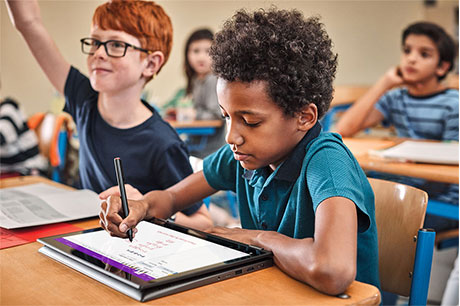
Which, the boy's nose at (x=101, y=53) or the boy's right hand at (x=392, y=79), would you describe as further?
the boy's right hand at (x=392, y=79)

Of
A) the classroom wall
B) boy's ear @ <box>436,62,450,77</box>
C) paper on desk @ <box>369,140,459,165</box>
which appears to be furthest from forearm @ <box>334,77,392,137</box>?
the classroom wall

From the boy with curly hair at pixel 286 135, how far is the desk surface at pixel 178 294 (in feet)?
0.21

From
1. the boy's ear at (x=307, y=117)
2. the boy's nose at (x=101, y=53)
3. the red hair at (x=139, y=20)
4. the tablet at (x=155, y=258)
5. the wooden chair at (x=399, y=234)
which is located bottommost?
the wooden chair at (x=399, y=234)

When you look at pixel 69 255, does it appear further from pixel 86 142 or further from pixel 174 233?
pixel 86 142

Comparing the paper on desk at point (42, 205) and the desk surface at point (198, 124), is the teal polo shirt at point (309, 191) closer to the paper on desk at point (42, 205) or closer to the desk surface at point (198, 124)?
the paper on desk at point (42, 205)

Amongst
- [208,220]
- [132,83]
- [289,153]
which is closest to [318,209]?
[289,153]

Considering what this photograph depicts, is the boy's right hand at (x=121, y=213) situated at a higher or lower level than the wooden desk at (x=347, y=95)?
lower

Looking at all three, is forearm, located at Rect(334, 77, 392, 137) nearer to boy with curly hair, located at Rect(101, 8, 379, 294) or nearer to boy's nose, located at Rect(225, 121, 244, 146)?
boy with curly hair, located at Rect(101, 8, 379, 294)

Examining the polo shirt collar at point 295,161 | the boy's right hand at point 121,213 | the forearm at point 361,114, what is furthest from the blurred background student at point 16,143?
the polo shirt collar at point 295,161

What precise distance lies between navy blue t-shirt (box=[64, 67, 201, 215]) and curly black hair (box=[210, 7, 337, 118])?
1.64ft

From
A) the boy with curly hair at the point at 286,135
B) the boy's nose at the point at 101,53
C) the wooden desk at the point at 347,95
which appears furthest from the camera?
the wooden desk at the point at 347,95

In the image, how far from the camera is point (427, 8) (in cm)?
666

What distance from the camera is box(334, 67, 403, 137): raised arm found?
2.66 meters

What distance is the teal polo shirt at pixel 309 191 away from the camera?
2.86 feet
